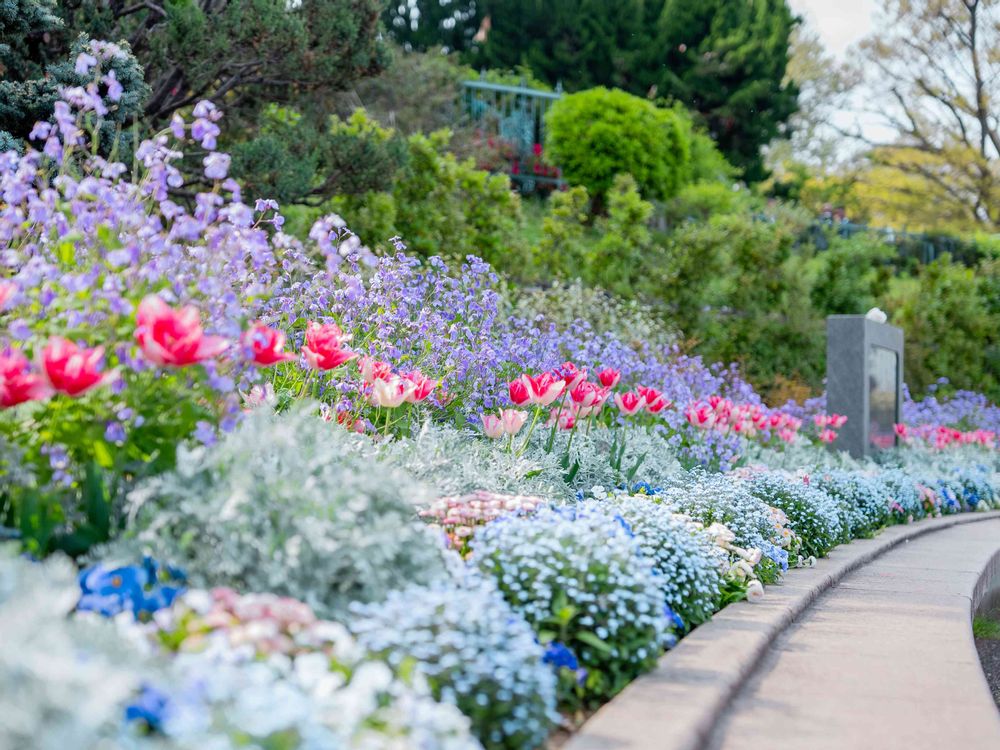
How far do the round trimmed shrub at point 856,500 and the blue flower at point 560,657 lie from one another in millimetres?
4111

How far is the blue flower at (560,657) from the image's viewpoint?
268 centimetres

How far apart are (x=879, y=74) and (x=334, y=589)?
25432 mm

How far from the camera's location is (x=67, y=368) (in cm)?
241

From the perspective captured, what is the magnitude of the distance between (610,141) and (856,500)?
42.4 ft

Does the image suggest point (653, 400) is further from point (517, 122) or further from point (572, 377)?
point (517, 122)

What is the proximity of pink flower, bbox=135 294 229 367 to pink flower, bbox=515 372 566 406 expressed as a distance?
1.99 m

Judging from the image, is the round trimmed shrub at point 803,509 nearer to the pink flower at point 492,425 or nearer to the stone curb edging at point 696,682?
the stone curb edging at point 696,682

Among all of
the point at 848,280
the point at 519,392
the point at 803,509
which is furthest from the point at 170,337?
the point at 848,280

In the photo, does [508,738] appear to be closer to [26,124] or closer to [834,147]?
[26,124]

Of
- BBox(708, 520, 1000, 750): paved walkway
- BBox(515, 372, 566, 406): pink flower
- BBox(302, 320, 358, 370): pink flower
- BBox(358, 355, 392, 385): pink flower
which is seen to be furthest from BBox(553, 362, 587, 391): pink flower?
BBox(302, 320, 358, 370): pink flower

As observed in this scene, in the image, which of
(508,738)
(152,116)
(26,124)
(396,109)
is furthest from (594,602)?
(396,109)

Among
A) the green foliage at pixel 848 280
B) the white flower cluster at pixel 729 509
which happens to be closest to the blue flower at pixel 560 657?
the white flower cluster at pixel 729 509

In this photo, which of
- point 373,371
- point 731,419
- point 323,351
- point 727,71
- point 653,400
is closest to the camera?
point 323,351

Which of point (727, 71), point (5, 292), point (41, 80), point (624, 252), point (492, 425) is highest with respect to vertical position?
point (727, 71)
